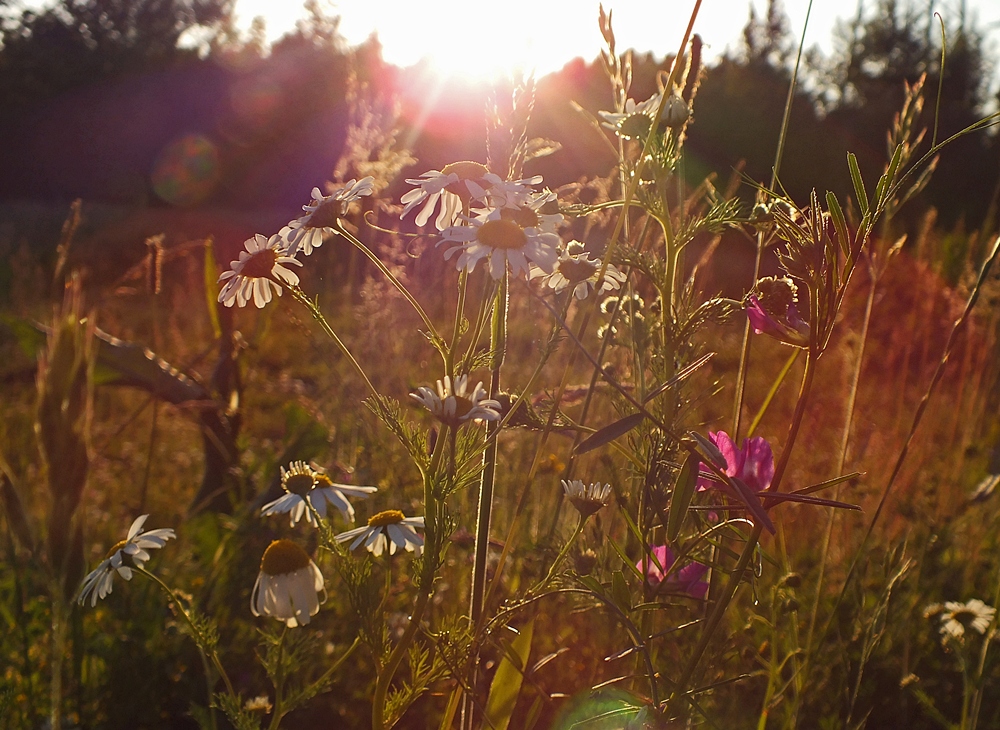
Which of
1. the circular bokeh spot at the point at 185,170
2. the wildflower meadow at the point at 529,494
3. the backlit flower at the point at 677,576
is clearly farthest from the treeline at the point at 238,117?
the backlit flower at the point at 677,576

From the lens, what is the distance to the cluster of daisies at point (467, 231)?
27.9 inches

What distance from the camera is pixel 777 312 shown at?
2.44 feet

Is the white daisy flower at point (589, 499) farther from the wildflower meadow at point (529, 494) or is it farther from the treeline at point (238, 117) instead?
the treeline at point (238, 117)

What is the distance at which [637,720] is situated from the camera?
73 cm

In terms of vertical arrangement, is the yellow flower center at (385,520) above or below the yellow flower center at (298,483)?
below

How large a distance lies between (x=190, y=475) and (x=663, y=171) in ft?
8.37

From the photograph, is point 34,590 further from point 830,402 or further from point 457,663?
point 830,402

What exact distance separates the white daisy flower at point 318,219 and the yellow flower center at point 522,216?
153mm

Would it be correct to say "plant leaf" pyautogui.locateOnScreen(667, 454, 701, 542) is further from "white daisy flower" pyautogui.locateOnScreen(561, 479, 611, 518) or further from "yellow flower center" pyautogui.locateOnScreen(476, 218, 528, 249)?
"yellow flower center" pyautogui.locateOnScreen(476, 218, 528, 249)

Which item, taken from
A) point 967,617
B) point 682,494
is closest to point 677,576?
point 682,494

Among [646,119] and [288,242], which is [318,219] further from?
[646,119]

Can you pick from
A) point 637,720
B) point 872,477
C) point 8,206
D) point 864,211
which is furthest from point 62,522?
point 8,206

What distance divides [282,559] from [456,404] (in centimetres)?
37

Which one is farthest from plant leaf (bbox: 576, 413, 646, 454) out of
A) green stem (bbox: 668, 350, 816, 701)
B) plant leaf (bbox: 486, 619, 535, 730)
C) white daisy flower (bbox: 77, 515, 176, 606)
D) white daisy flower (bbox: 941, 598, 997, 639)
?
white daisy flower (bbox: 941, 598, 997, 639)
